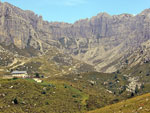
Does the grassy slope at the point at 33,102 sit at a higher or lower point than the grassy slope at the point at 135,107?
lower

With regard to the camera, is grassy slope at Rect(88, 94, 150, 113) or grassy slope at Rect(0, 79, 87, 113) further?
grassy slope at Rect(0, 79, 87, 113)

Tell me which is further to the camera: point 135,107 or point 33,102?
point 33,102

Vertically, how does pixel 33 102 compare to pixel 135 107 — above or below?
below

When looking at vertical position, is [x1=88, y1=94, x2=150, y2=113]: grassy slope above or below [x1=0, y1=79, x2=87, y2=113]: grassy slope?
above

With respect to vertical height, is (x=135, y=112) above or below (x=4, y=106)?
above

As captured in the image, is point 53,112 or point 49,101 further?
point 49,101

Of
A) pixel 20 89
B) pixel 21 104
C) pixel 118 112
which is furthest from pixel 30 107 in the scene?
pixel 118 112

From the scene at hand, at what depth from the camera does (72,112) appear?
170 meters

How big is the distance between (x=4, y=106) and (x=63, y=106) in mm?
44404

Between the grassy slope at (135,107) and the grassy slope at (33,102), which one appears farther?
the grassy slope at (33,102)

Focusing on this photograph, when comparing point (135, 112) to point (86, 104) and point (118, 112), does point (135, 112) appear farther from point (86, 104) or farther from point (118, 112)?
point (86, 104)

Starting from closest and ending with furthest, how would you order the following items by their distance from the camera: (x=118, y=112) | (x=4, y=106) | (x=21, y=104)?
(x=118, y=112) → (x=4, y=106) → (x=21, y=104)

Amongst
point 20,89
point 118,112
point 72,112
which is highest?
point 118,112

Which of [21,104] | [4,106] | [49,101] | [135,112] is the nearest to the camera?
[135,112]
